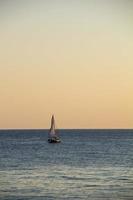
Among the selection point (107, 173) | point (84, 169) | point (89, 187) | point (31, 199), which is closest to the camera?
point (31, 199)

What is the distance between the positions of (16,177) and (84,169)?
9.41 meters

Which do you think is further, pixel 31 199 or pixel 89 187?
pixel 89 187

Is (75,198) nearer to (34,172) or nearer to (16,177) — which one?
(16,177)

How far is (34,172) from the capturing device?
47.7m

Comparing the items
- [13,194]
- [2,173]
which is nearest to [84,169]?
[2,173]

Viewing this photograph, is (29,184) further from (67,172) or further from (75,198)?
(67,172)

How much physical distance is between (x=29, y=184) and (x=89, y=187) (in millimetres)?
3879

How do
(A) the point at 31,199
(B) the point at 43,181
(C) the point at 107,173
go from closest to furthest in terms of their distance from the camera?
(A) the point at 31,199
(B) the point at 43,181
(C) the point at 107,173

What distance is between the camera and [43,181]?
132ft

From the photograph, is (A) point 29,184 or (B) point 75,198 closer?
(B) point 75,198

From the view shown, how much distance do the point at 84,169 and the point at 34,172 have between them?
5353 mm

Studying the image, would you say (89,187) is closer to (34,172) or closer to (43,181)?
(43,181)

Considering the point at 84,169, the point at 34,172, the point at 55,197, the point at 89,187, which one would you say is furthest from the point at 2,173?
the point at 55,197

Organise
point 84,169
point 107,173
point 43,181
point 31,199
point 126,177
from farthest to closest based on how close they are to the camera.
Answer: point 84,169, point 107,173, point 126,177, point 43,181, point 31,199
